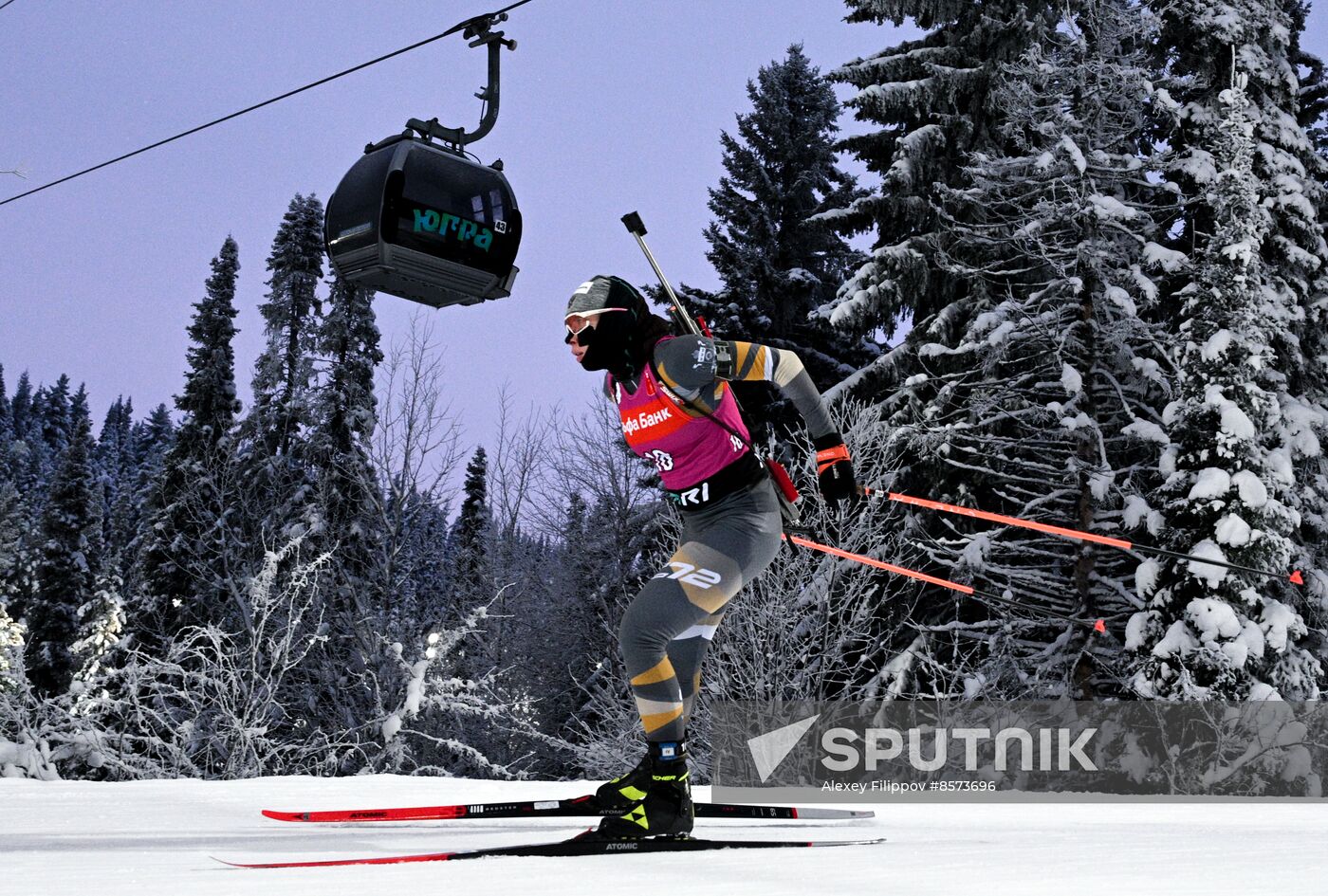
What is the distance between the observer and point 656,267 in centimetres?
426

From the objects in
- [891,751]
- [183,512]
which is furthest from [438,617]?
[891,751]

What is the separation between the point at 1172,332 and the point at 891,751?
7.27 metres

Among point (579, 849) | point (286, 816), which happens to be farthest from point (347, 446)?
point (579, 849)

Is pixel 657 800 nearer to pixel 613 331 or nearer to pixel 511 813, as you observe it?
pixel 511 813

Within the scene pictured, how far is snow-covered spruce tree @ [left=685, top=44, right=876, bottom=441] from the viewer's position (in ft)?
74.9

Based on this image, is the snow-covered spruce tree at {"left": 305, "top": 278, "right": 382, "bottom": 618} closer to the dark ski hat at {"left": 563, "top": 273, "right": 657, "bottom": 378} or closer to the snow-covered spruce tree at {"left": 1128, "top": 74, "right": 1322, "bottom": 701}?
the snow-covered spruce tree at {"left": 1128, "top": 74, "right": 1322, "bottom": 701}

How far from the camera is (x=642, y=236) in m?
4.51

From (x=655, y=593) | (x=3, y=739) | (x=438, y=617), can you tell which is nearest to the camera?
(x=655, y=593)

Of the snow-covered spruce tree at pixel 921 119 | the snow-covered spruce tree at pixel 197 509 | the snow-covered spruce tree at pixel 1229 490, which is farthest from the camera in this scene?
the snow-covered spruce tree at pixel 197 509

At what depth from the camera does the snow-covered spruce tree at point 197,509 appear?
31578 millimetres

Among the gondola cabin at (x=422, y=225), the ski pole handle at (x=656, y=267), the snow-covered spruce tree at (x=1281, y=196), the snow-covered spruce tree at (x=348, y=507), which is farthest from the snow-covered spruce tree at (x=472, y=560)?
the ski pole handle at (x=656, y=267)

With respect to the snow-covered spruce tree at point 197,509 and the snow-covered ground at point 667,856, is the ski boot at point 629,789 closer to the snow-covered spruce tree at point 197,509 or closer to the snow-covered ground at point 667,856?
the snow-covered ground at point 667,856

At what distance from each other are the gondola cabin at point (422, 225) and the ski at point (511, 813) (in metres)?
4.17

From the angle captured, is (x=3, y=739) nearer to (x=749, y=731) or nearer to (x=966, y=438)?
(x=749, y=731)
